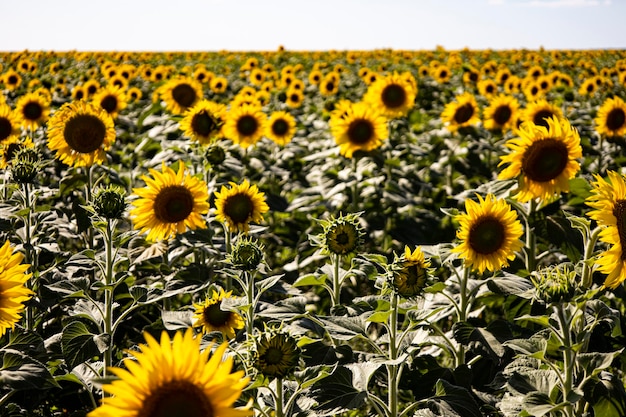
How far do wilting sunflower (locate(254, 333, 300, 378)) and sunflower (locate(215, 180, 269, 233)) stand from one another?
1582 millimetres

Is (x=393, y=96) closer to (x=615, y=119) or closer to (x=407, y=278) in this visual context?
(x=615, y=119)

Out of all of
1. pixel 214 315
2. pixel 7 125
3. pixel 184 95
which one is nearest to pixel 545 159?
pixel 214 315

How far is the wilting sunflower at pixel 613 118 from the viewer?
5.71 m

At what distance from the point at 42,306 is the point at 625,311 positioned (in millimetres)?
3873

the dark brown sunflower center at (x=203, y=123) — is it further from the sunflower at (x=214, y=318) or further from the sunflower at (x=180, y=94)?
the sunflower at (x=214, y=318)

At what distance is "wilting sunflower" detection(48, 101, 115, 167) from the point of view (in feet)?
14.0

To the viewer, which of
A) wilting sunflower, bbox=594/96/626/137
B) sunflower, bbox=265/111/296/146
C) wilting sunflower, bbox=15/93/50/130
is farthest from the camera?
sunflower, bbox=265/111/296/146

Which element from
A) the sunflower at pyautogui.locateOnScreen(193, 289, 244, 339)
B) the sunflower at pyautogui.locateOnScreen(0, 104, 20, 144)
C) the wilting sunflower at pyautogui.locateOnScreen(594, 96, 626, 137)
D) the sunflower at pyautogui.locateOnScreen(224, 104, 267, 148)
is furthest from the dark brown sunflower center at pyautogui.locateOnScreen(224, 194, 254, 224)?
the wilting sunflower at pyautogui.locateOnScreen(594, 96, 626, 137)

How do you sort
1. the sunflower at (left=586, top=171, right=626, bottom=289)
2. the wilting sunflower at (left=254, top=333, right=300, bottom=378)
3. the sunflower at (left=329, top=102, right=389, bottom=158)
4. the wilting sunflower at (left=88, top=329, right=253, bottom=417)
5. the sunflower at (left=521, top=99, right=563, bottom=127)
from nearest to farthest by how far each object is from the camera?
the wilting sunflower at (left=88, top=329, right=253, bottom=417)
the wilting sunflower at (left=254, top=333, right=300, bottom=378)
the sunflower at (left=586, top=171, right=626, bottom=289)
the sunflower at (left=521, top=99, right=563, bottom=127)
the sunflower at (left=329, top=102, right=389, bottom=158)

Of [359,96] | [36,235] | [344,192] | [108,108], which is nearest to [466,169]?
[344,192]

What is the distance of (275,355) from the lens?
2010mm

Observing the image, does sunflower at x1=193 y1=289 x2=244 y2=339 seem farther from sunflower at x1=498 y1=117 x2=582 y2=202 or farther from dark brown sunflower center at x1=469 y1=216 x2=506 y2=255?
sunflower at x1=498 y1=117 x2=582 y2=202

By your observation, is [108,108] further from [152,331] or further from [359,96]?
[359,96]

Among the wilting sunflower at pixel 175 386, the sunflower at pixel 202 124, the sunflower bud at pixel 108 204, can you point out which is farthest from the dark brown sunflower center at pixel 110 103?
the wilting sunflower at pixel 175 386
